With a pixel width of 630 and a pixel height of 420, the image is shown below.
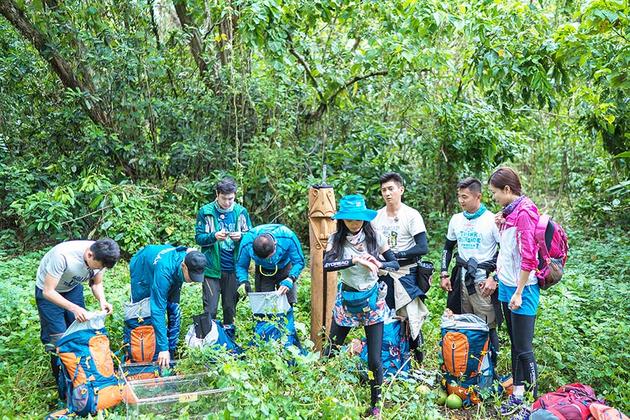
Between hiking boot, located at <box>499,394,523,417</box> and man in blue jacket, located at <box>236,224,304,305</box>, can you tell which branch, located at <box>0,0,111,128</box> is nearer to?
man in blue jacket, located at <box>236,224,304,305</box>

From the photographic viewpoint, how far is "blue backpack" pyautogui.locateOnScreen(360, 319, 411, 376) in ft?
14.0

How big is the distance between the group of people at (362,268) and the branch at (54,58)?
4373mm

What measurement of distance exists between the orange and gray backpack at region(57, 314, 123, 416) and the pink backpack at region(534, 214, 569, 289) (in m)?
2.95

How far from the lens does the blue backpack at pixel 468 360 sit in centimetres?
399

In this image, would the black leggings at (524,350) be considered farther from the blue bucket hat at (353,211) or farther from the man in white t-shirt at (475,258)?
the blue bucket hat at (353,211)

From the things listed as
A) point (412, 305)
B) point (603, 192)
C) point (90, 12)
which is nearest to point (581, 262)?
point (603, 192)

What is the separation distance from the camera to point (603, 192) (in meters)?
9.05

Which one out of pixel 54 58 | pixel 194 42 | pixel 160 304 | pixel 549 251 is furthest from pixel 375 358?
pixel 54 58

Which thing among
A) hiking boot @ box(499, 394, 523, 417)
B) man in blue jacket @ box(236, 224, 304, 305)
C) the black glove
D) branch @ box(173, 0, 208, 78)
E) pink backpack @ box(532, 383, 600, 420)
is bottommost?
hiking boot @ box(499, 394, 523, 417)

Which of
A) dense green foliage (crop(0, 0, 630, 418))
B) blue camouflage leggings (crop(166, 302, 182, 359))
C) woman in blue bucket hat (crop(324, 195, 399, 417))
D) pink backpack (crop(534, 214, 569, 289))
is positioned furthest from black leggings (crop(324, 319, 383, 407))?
dense green foliage (crop(0, 0, 630, 418))

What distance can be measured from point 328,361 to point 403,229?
127cm

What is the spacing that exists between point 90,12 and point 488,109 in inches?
233

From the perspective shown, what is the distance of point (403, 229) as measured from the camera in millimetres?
4352

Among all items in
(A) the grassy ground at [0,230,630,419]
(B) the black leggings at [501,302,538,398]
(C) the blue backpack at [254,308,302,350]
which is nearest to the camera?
(A) the grassy ground at [0,230,630,419]
